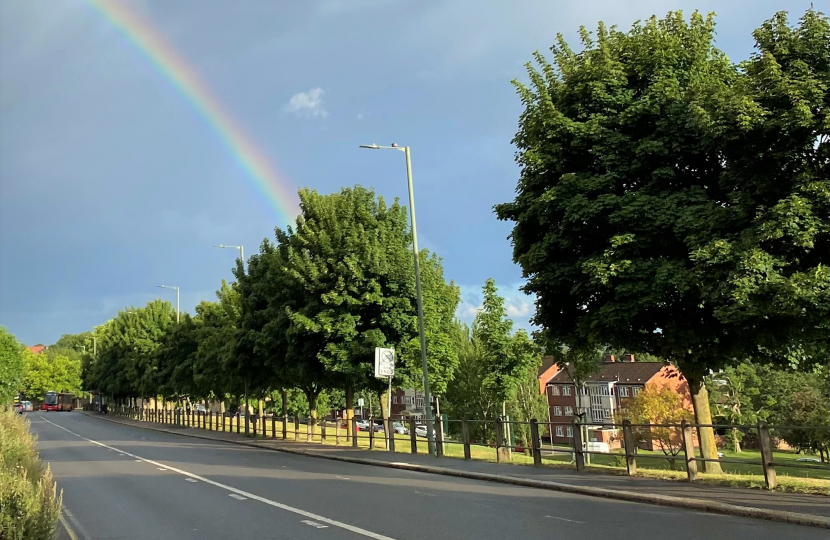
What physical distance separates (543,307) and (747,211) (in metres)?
5.15

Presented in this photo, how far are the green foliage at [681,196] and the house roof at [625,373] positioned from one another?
236ft

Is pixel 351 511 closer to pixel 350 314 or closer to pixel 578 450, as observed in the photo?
pixel 578 450

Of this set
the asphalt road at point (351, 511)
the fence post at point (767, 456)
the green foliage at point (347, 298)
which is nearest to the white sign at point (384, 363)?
the green foliage at point (347, 298)

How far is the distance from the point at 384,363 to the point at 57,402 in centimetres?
11905

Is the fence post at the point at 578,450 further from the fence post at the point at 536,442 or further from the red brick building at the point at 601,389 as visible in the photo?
the red brick building at the point at 601,389

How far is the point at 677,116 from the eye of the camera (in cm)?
1304

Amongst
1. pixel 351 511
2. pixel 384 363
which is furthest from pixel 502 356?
pixel 351 511

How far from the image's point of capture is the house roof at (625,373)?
84.7m

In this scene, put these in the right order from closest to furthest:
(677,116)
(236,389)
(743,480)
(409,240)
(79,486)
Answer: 1. (743,480)
2. (677,116)
3. (79,486)
4. (409,240)
5. (236,389)

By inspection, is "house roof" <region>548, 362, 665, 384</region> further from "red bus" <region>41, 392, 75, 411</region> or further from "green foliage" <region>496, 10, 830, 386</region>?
"red bus" <region>41, 392, 75, 411</region>

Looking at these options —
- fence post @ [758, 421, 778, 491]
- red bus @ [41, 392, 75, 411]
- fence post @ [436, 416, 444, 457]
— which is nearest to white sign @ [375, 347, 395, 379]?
fence post @ [436, 416, 444, 457]

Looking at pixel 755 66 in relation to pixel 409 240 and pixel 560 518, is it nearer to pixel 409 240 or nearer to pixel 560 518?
pixel 560 518

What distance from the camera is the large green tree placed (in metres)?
10.5

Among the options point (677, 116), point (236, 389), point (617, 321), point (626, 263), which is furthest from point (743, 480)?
point (236, 389)
